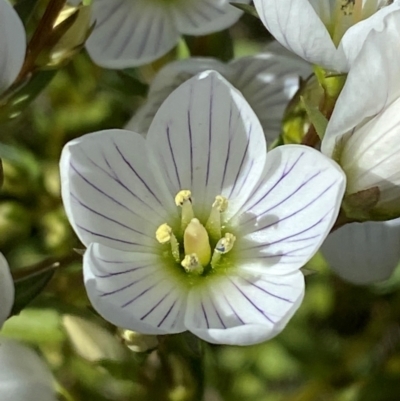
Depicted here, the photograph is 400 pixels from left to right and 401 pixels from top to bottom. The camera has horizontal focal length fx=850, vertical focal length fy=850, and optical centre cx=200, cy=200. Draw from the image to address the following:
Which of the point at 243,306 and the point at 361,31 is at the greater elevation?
the point at 361,31

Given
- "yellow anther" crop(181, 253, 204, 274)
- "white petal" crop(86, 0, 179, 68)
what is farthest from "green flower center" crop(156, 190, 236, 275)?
"white petal" crop(86, 0, 179, 68)

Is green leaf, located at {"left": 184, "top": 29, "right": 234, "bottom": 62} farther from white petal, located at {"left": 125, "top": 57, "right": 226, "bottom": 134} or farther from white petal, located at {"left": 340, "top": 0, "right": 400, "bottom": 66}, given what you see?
white petal, located at {"left": 340, "top": 0, "right": 400, "bottom": 66}

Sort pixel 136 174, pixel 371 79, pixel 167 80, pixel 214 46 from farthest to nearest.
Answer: pixel 214 46
pixel 167 80
pixel 136 174
pixel 371 79

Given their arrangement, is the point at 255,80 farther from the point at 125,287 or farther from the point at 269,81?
the point at 125,287

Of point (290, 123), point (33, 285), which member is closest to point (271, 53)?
point (290, 123)

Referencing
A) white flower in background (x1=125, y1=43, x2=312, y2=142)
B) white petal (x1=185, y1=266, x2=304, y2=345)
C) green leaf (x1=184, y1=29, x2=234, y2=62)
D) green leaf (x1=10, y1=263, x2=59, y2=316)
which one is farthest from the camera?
green leaf (x1=184, y1=29, x2=234, y2=62)

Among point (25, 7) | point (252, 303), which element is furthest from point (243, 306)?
point (25, 7)

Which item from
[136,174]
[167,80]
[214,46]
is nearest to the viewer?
[136,174]
